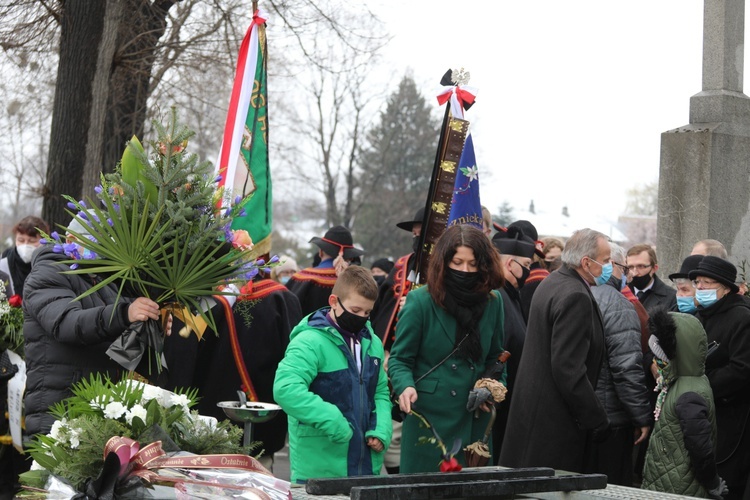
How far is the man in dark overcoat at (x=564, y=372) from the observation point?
608 cm

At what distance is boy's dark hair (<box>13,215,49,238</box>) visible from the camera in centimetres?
890

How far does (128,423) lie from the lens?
Answer: 3.79 meters

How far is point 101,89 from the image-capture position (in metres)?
11.3

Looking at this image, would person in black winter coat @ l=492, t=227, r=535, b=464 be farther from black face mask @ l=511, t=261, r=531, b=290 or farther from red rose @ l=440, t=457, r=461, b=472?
red rose @ l=440, t=457, r=461, b=472

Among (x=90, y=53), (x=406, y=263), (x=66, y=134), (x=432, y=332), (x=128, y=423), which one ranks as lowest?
(x=128, y=423)

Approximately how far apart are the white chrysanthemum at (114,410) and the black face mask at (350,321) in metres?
1.83

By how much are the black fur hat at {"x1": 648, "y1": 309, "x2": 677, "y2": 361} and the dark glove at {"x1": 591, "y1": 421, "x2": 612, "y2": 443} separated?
1.82 feet

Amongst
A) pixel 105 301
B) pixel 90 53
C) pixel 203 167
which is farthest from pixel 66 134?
pixel 203 167

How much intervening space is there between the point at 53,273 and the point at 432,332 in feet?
6.63

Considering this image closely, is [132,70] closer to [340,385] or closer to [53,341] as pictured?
[53,341]

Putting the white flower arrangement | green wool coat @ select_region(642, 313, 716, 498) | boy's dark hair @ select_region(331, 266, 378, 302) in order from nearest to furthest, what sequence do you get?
the white flower arrangement, boy's dark hair @ select_region(331, 266, 378, 302), green wool coat @ select_region(642, 313, 716, 498)

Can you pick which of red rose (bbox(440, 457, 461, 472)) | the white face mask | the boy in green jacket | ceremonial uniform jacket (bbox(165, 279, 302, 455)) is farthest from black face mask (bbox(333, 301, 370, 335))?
the white face mask

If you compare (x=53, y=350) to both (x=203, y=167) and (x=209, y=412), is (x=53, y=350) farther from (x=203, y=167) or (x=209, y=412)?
(x=209, y=412)

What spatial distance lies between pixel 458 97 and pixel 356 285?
2.44 m
